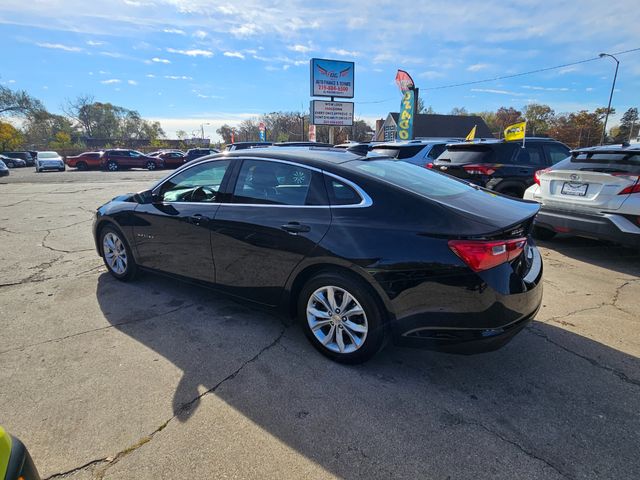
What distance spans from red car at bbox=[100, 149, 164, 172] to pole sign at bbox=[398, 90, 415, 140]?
889 inches

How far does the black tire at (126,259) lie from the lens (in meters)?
4.40

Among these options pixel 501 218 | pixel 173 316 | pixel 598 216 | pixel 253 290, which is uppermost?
pixel 501 218

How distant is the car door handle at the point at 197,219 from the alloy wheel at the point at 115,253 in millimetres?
1383

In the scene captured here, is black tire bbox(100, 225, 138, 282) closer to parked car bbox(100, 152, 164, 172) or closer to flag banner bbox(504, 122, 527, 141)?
flag banner bbox(504, 122, 527, 141)

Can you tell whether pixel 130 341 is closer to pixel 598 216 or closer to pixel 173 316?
pixel 173 316

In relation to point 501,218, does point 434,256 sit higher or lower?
lower

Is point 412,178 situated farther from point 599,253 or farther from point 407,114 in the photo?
point 407,114

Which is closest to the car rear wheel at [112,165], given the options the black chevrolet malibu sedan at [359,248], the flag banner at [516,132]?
the flag banner at [516,132]

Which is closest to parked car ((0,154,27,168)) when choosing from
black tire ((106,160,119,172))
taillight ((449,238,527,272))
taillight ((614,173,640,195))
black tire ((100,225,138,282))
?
black tire ((106,160,119,172))

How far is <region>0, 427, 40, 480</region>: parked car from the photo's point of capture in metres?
1.18

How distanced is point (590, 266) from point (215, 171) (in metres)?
4.98

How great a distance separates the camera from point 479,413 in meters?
2.35

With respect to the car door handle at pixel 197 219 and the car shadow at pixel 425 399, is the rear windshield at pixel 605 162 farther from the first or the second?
the car door handle at pixel 197 219

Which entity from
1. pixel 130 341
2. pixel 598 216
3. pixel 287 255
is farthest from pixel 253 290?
pixel 598 216
